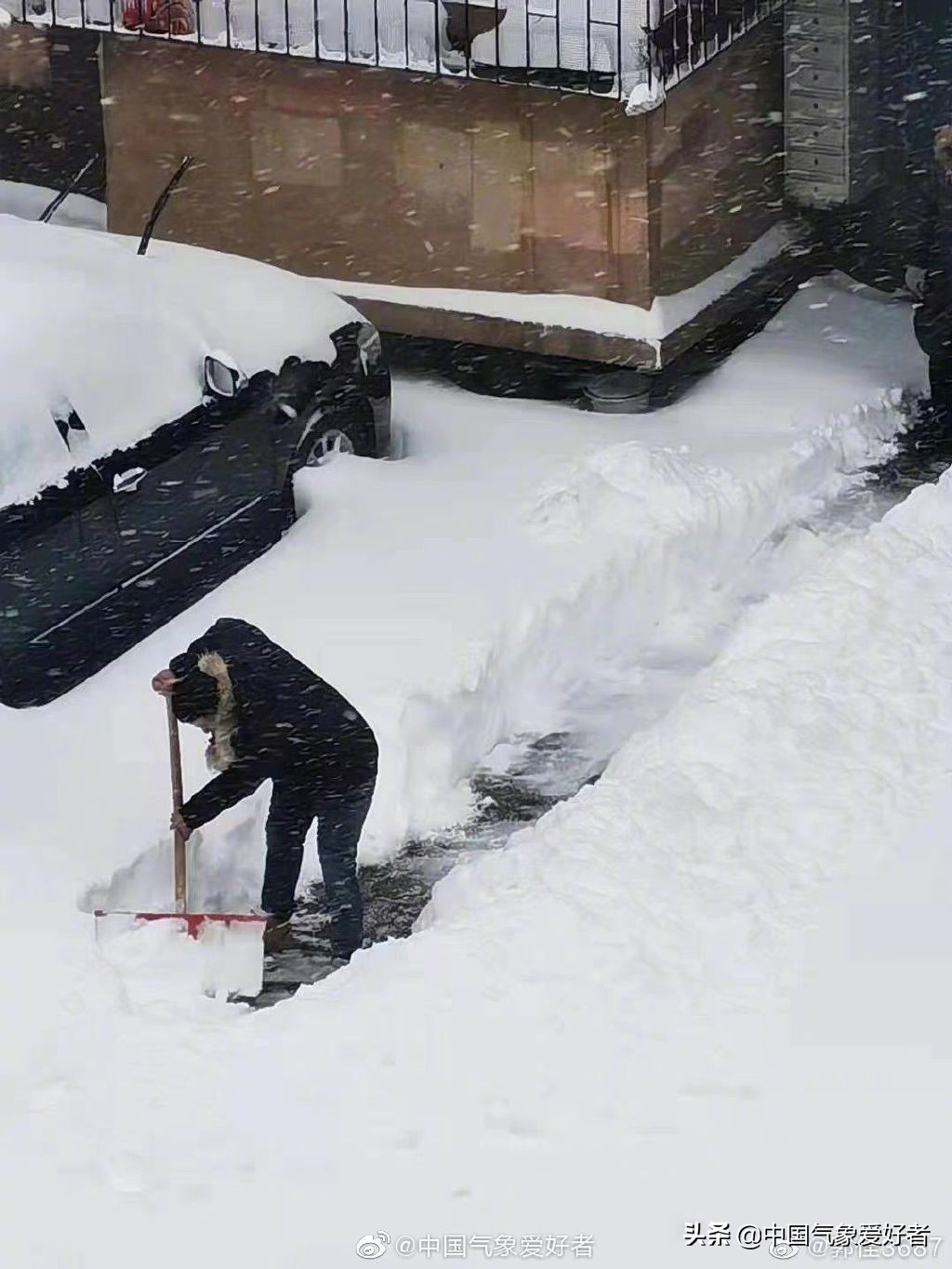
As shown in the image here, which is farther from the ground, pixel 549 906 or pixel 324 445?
pixel 324 445

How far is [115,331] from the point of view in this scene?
8.30 m

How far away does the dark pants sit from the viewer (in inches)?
267

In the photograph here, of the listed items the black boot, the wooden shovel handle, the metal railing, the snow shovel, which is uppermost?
the metal railing

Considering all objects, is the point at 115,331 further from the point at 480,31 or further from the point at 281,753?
the point at 480,31

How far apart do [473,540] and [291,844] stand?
8.49 feet

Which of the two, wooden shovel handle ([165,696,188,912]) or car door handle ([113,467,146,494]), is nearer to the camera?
wooden shovel handle ([165,696,188,912])

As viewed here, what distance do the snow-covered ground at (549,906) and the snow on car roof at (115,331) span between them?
72 cm

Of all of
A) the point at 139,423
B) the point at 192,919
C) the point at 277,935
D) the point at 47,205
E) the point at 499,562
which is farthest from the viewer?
the point at 47,205

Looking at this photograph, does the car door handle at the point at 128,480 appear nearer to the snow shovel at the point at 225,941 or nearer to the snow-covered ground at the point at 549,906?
the snow-covered ground at the point at 549,906

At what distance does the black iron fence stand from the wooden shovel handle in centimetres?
455

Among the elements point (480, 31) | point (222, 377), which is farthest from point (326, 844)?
point (480, 31)

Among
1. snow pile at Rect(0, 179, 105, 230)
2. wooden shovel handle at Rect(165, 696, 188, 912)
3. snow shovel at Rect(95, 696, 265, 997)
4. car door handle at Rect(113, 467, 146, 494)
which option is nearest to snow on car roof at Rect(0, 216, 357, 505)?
car door handle at Rect(113, 467, 146, 494)

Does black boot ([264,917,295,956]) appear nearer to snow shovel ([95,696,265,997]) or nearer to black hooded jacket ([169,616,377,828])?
snow shovel ([95,696,265,997])

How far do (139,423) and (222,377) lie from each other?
61cm
